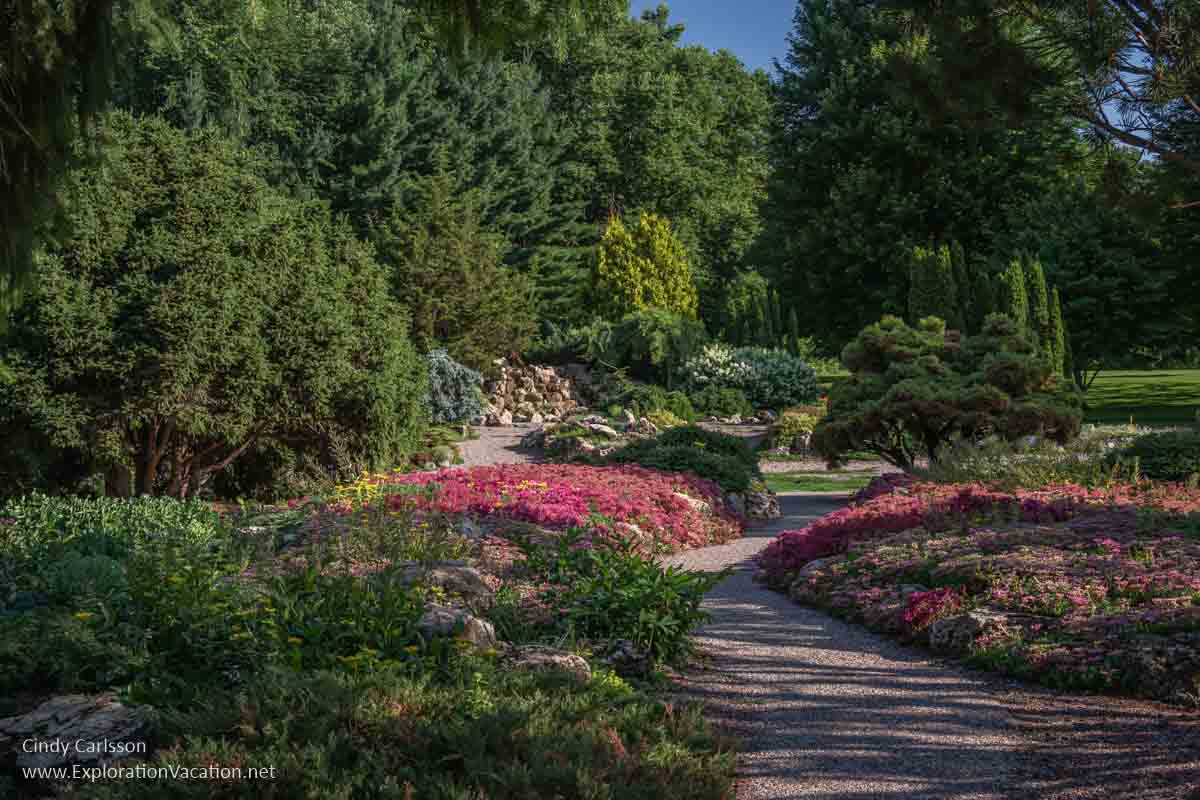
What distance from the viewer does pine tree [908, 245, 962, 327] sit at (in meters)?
23.3

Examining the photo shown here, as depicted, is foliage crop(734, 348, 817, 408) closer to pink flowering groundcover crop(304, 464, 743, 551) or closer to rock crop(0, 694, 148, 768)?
pink flowering groundcover crop(304, 464, 743, 551)

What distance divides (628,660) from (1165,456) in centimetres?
814

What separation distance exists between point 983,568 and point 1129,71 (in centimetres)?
312

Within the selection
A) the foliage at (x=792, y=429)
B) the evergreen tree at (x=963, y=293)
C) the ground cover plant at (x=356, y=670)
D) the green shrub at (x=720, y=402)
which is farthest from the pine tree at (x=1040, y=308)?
the ground cover plant at (x=356, y=670)

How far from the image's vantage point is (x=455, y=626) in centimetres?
454

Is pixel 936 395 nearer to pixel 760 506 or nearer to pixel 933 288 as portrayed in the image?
pixel 760 506

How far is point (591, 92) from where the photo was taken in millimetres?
37281

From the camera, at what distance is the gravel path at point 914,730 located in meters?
3.67

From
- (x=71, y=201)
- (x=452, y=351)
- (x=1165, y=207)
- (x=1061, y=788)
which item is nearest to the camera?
(x=1061, y=788)

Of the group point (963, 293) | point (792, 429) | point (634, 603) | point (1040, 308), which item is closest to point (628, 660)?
point (634, 603)

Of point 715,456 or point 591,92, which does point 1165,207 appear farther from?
point 591,92

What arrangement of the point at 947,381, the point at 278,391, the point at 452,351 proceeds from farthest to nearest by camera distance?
the point at 452,351 < the point at 947,381 < the point at 278,391

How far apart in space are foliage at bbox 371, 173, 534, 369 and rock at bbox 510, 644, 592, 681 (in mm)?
17309

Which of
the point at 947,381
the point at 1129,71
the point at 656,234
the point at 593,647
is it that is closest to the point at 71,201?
the point at 593,647
